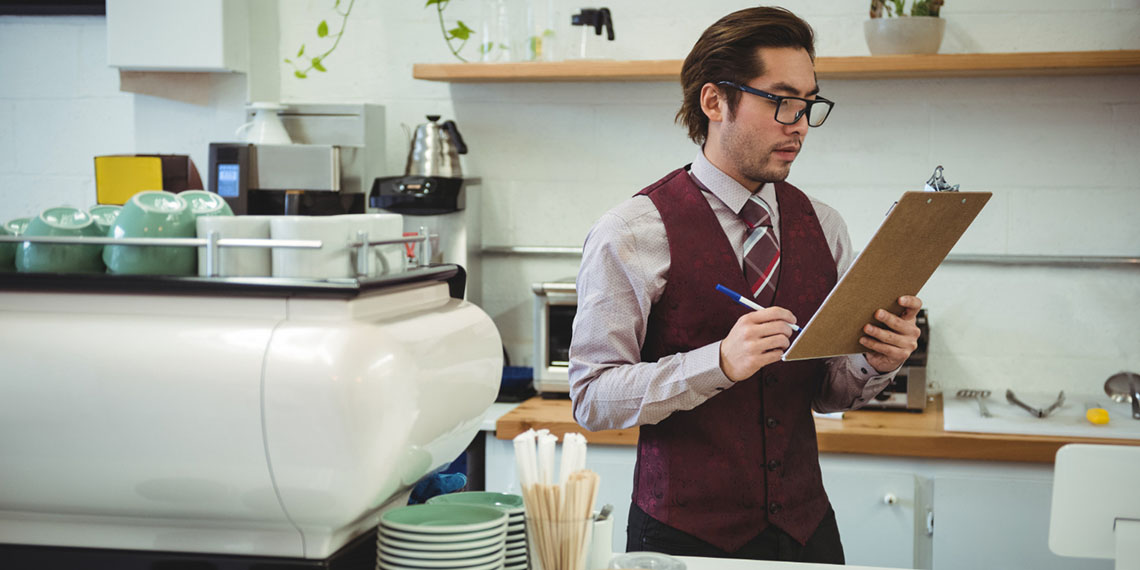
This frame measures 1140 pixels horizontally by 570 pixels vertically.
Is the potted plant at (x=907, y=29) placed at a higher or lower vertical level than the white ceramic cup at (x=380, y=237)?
higher

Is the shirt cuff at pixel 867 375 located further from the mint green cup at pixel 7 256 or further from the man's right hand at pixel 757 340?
the mint green cup at pixel 7 256

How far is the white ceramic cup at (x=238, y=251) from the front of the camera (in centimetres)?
116

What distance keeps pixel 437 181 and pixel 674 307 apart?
1319 millimetres

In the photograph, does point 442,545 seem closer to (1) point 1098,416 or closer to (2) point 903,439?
(2) point 903,439

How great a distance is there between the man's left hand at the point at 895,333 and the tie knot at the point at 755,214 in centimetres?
29

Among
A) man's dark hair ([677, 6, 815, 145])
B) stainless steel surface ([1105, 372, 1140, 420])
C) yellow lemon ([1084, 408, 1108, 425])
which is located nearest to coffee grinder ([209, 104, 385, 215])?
man's dark hair ([677, 6, 815, 145])

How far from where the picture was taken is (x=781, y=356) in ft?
5.09

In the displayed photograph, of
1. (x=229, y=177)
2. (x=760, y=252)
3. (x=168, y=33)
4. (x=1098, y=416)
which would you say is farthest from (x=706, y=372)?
(x=168, y=33)

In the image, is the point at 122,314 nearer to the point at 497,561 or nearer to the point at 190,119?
the point at 497,561

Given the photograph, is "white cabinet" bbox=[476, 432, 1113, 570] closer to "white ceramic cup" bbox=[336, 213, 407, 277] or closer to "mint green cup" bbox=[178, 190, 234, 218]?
"white ceramic cup" bbox=[336, 213, 407, 277]

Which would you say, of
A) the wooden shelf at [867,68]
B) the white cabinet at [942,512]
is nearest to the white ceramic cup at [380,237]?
the white cabinet at [942,512]

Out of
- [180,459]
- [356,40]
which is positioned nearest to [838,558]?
[180,459]

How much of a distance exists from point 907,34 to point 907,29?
0.01 metres

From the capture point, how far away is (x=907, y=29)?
2809 mm
